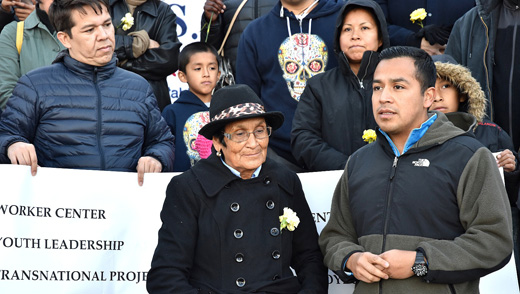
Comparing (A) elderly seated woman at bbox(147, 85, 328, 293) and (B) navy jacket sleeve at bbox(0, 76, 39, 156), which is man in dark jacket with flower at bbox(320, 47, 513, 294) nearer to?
(A) elderly seated woman at bbox(147, 85, 328, 293)

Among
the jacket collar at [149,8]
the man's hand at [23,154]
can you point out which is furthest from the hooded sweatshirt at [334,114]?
the jacket collar at [149,8]

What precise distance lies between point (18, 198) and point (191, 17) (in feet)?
15.3

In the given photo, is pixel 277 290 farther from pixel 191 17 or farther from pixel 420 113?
pixel 191 17

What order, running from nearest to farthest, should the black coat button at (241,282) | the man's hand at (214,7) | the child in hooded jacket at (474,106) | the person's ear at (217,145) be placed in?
the black coat button at (241,282) → the person's ear at (217,145) → the child in hooded jacket at (474,106) → the man's hand at (214,7)

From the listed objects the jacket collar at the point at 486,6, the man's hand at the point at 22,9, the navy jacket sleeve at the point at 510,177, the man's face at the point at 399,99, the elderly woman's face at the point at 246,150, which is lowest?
the navy jacket sleeve at the point at 510,177

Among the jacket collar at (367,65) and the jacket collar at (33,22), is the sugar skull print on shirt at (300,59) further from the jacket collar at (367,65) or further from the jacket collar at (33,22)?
the jacket collar at (33,22)

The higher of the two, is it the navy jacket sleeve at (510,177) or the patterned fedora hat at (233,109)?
the patterned fedora hat at (233,109)

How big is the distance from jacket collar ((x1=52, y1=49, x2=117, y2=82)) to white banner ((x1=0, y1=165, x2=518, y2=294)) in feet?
2.55

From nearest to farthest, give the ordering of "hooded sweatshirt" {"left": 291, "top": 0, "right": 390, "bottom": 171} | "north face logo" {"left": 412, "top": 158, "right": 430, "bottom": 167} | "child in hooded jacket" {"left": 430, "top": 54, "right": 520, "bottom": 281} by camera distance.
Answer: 1. "north face logo" {"left": 412, "top": 158, "right": 430, "bottom": 167}
2. "child in hooded jacket" {"left": 430, "top": 54, "right": 520, "bottom": 281}
3. "hooded sweatshirt" {"left": 291, "top": 0, "right": 390, "bottom": 171}

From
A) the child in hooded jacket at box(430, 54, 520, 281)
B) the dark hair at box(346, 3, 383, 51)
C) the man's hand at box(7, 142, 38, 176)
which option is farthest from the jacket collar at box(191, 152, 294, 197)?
the dark hair at box(346, 3, 383, 51)

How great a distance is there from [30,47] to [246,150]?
344 cm

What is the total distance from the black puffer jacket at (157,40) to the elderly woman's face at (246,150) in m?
3.26

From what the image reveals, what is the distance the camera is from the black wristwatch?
422cm

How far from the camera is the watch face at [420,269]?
13.8 ft
